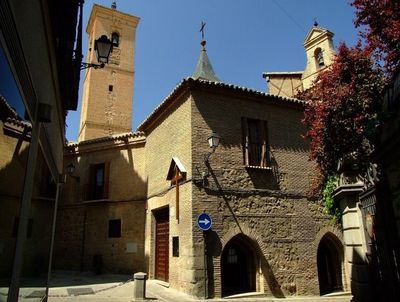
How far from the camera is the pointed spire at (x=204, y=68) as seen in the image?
58.9ft

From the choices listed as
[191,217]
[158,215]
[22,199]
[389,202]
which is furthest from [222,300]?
[22,199]

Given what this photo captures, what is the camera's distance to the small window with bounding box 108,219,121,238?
15848mm

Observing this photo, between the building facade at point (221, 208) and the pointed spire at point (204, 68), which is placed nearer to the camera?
the building facade at point (221, 208)

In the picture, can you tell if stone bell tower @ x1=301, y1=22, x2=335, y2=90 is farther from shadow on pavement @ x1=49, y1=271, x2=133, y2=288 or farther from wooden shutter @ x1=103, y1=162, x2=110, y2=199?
shadow on pavement @ x1=49, y1=271, x2=133, y2=288

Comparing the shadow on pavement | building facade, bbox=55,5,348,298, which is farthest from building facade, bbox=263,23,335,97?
the shadow on pavement

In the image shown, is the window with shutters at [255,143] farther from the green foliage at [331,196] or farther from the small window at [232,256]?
the green foliage at [331,196]

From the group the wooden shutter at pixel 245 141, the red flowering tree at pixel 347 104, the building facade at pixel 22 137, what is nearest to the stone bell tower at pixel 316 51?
the wooden shutter at pixel 245 141

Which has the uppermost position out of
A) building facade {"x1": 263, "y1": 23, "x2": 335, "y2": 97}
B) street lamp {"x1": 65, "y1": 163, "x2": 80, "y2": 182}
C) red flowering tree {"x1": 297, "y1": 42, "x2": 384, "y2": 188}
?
building facade {"x1": 263, "y1": 23, "x2": 335, "y2": 97}

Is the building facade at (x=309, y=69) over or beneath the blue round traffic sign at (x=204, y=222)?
over

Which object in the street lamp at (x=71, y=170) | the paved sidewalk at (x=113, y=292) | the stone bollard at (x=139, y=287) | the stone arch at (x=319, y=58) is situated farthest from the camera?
the stone arch at (x=319, y=58)

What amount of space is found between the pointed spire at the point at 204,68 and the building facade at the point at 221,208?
14.2ft

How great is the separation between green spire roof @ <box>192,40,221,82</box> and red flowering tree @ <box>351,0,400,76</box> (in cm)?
1152

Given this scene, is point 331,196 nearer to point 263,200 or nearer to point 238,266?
point 263,200

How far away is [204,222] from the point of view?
1080cm
